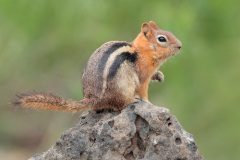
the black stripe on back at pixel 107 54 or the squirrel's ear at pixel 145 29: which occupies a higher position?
the squirrel's ear at pixel 145 29

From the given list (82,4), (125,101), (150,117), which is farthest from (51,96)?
(82,4)

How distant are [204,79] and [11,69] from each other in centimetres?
234

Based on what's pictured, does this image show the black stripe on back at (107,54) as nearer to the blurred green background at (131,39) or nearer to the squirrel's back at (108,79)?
the squirrel's back at (108,79)

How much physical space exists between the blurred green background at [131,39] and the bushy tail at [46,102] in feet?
16.4

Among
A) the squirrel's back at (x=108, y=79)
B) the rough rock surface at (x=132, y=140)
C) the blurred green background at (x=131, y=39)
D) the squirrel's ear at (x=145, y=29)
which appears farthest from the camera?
the blurred green background at (x=131, y=39)

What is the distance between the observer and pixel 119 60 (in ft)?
23.2

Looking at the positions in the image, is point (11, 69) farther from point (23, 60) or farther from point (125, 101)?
point (125, 101)

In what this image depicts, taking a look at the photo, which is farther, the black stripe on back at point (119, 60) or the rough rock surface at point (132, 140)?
the black stripe on back at point (119, 60)

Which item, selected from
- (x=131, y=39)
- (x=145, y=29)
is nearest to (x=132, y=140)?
(x=145, y=29)

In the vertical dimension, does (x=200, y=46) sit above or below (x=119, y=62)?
above

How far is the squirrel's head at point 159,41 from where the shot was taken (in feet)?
24.8

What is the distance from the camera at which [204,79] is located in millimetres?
13281

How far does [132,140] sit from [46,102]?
890mm

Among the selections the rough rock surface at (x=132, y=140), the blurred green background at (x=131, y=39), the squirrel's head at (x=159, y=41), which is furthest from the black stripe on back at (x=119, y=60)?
the blurred green background at (x=131, y=39)
